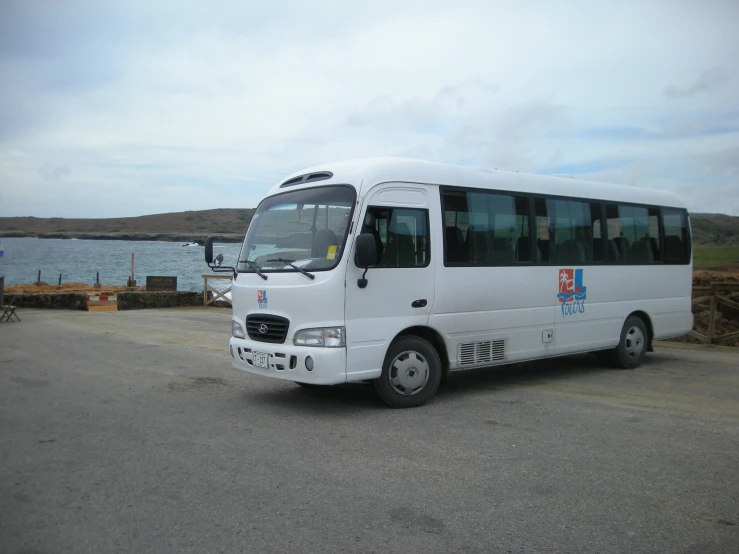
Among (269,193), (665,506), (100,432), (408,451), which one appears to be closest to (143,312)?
(269,193)

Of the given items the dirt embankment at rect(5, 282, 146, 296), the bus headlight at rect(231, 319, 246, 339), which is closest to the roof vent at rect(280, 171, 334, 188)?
the bus headlight at rect(231, 319, 246, 339)

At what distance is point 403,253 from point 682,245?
6.55 meters

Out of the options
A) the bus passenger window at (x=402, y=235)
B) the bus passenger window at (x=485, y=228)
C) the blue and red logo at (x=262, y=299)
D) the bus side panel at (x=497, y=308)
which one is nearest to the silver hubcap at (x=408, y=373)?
the bus side panel at (x=497, y=308)

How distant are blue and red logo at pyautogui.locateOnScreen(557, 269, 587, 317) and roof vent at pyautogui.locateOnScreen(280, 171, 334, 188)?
3791mm

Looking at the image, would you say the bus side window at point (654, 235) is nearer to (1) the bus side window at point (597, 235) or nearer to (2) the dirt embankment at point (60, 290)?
(1) the bus side window at point (597, 235)

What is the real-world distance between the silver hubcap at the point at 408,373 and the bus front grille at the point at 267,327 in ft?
4.22

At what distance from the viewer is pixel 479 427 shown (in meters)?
6.78

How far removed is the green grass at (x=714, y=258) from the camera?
98.7 feet

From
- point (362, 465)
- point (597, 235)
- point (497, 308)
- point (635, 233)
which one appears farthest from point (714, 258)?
point (362, 465)

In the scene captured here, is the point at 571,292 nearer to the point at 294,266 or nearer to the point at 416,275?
the point at 416,275

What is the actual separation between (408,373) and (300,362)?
1.32 metres

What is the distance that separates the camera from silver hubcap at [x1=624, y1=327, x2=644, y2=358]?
420 inches

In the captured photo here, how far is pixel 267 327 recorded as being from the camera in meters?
7.50

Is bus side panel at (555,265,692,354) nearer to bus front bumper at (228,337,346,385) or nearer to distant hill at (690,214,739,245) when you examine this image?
bus front bumper at (228,337,346,385)
